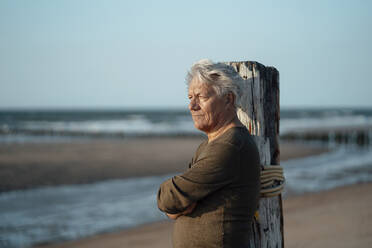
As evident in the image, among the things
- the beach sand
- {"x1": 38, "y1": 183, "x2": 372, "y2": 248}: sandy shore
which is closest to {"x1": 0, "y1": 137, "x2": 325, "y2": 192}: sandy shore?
the beach sand

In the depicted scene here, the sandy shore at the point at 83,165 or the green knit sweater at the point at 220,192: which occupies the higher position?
the green knit sweater at the point at 220,192

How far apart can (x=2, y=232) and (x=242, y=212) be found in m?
6.11

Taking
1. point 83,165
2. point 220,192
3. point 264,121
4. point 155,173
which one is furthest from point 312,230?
point 83,165

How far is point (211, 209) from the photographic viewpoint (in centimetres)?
193

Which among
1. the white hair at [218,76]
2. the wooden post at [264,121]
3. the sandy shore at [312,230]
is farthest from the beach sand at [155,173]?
the white hair at [218,76]

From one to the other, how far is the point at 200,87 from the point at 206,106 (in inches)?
4.7

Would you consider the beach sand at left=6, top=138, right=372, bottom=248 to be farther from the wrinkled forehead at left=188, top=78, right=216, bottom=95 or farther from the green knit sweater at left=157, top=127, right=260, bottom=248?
the wrinkled forehead at left=188, top=78, right=216, bottom=95

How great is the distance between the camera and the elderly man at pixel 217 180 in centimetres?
186

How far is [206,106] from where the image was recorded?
6.83 ft

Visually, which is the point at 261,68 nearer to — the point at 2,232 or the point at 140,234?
the point at 140,234

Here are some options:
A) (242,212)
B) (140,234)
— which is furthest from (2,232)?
(242,212)

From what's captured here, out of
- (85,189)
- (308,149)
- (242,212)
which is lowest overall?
(308,149)

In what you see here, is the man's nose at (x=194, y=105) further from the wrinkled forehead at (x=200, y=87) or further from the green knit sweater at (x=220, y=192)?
the green knit sweater at (x=220, y=192)

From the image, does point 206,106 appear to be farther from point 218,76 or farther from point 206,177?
point 206,177
